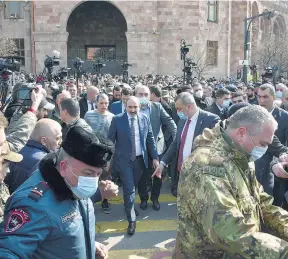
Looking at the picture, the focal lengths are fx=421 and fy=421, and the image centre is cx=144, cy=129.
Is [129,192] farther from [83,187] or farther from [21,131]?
[83,187]

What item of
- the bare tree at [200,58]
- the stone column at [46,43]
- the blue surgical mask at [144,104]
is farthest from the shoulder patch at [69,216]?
the stone column at [46,43]

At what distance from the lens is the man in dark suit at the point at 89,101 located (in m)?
9.06

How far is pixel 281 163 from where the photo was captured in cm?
443

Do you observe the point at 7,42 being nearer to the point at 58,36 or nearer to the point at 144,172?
the point at 58,36

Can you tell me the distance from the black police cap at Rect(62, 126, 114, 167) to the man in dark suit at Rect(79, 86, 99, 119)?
22.1ft

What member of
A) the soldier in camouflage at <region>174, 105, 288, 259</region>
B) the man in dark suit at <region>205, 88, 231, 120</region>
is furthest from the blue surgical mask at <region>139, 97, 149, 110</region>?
the soldier in camouflage at <region>174, 105, 288, 259</region>

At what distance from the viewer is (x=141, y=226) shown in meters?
6.42

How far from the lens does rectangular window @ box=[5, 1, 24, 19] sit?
96.5 ft

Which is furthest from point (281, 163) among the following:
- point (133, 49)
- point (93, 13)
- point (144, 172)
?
point (93, 13)

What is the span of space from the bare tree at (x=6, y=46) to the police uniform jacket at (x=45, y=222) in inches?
984

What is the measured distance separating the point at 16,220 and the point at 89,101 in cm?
716

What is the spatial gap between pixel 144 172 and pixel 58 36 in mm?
23232

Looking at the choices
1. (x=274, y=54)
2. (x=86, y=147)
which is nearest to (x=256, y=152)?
(x=86, y=147)

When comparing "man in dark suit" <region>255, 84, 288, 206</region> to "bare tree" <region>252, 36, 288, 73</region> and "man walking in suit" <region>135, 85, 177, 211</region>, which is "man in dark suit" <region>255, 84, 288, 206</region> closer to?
"man walking in suit" <region>135, 85, 177, 211</region>
